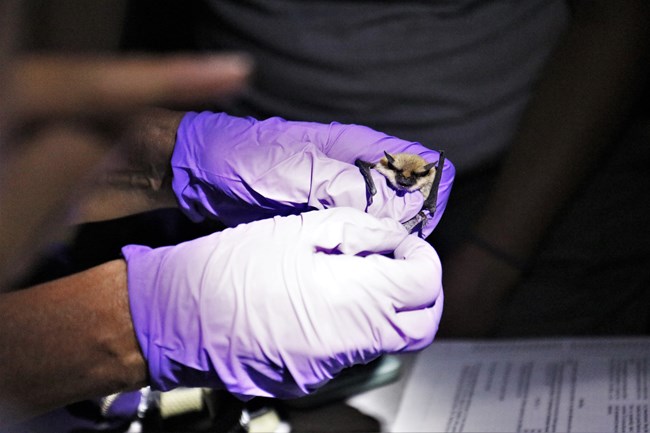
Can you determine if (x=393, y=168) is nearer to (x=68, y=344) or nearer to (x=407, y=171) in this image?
(x=407, y=171)

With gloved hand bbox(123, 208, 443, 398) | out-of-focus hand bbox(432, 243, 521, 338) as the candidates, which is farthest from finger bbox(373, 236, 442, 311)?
out-of-focus hand bbox(432, 243, 521, 338)

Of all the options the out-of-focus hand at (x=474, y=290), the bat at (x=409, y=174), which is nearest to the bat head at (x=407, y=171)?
the bat at (x=409, y=174)

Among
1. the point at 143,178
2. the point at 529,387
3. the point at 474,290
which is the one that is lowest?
the point at 529,387

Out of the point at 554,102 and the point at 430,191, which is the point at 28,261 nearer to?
the point at 430,191

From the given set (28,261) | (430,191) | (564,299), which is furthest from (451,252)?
(28,261)

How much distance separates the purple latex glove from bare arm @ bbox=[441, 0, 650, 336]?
5.7 inches

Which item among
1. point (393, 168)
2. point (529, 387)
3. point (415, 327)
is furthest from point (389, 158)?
point (529, 387)

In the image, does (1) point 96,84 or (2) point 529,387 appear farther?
(2) point 529,387

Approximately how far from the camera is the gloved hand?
1.54 feet

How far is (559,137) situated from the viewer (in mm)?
637

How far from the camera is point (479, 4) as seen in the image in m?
0.56

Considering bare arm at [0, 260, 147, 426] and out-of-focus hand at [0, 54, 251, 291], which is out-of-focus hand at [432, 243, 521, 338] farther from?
out-of-focus hand at [0, 54, 251, 291]

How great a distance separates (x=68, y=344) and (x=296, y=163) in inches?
8.5

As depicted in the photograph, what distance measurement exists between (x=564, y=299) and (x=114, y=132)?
2.19 ft
